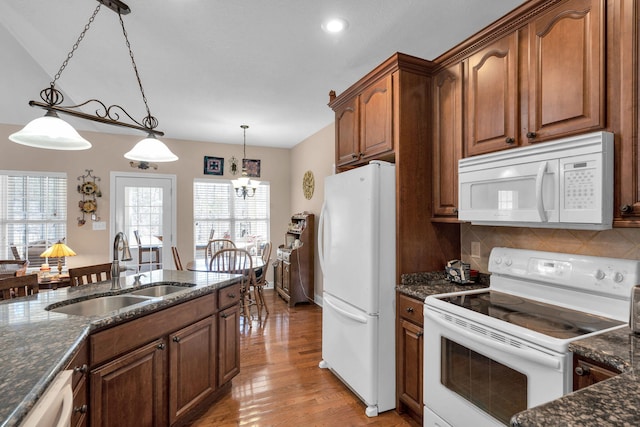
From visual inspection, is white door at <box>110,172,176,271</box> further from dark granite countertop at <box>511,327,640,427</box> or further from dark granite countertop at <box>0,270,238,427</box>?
dark granite countertop at <box>511,327,640,427</box>

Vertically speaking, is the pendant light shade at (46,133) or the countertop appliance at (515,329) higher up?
the pendant light shade at (46,133)

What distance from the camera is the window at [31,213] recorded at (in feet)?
14.9

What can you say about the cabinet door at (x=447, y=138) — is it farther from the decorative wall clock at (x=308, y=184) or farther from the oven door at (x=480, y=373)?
the decorative wall clock at (x=308, y=184)

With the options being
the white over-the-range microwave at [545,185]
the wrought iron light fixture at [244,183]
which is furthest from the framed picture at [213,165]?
the white over-the-range microwave at [545,185]

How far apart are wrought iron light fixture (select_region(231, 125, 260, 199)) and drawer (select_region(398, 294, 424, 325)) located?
307cm

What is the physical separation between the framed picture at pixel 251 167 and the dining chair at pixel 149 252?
6.34 ft

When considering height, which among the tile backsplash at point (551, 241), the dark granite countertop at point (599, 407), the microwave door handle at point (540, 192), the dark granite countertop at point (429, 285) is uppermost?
the microwave door handle at point (540, 192)

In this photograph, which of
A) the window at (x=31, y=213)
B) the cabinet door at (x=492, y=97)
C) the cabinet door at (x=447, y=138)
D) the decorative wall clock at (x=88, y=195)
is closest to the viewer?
the cabinet door at (x=492, y=97)

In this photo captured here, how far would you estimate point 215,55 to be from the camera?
2.60 m

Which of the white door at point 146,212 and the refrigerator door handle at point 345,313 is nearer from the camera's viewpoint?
the refrigerator door handle at point 345,313

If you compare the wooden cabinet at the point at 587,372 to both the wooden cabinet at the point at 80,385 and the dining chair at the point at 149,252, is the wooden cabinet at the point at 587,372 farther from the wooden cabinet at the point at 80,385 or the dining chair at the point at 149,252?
the dining chair at the point at 149,252

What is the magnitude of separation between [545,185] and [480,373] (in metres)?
0.96

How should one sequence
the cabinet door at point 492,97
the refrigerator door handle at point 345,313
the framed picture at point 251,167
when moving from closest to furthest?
the cabinet door at point 492,97 < the refrigerator door handle at point 345,313 < the framed picture at point 251,167

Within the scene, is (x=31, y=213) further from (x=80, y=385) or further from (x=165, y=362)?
(x=80, y=385)
